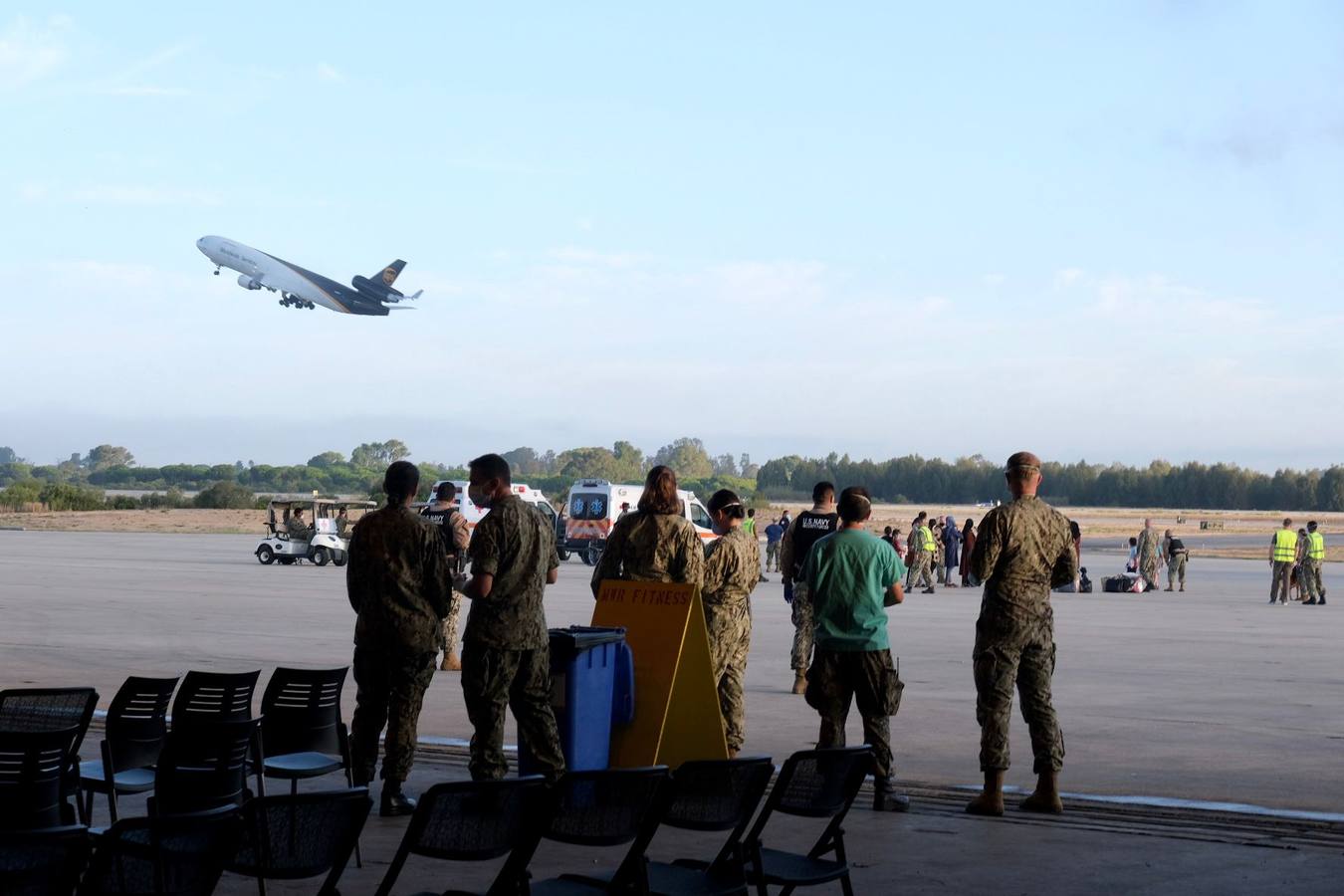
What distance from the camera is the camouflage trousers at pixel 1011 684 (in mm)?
8547

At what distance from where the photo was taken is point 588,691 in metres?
8.78

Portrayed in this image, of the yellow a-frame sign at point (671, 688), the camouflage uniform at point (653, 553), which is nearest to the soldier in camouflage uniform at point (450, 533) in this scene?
the camouflage uniform at point (653, 553)

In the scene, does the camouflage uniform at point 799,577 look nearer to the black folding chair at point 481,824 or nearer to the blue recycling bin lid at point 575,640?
the blue recycling bin lid at point 575,640

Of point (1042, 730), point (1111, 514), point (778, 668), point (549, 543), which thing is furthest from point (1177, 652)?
point (1111, 514)

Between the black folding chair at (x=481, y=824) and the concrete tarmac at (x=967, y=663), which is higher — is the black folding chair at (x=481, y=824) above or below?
above

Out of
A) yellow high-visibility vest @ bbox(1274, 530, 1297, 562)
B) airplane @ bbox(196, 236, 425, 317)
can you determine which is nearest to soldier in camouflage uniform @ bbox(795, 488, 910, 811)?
yellow high-visibility vest @ bbox(1274, 530, 1297, 562)

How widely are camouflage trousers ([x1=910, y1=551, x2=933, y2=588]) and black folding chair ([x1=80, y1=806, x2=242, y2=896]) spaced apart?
2936cm

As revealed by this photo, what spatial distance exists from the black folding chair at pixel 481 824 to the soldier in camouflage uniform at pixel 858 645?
3747 mm

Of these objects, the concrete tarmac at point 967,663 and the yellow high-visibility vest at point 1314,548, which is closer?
the concrete tarmac at point 967,663

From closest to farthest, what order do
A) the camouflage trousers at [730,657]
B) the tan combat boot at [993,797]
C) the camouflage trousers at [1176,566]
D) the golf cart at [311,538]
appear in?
the tan combat boot at [993,797] → the camouflage trousers at [730,657] → the camouflage trousers at [1176,566] → the golf cart at [311,538]

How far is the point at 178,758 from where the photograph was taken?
6.25 m

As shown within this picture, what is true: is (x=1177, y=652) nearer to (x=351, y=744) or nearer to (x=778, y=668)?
(x=778, y=668)

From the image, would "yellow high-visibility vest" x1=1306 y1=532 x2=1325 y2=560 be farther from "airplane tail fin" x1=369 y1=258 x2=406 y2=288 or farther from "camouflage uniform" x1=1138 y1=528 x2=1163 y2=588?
"airplane tail fin" x1=369 y1=258 x2=406 y2=288

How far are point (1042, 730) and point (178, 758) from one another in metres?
4.53
